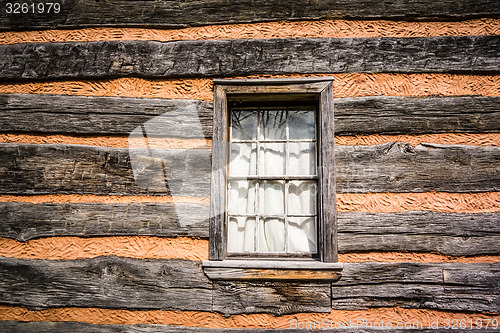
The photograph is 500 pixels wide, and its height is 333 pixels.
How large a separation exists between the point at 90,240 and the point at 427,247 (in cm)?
251

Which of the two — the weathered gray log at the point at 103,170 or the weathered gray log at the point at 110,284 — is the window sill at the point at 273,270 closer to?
the weathered gray log at the point at 110,284

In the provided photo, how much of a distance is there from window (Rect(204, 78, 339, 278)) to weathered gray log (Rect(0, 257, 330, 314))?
0.67 ft

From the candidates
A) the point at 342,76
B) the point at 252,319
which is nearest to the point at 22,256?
the point at 252,319

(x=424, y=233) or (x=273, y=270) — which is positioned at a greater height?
(x=424, y=233)

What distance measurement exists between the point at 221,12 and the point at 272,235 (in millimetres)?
1864

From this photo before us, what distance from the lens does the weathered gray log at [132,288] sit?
210 cm

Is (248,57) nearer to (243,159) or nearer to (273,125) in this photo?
(273,125)

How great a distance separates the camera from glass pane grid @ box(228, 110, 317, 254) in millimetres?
2281

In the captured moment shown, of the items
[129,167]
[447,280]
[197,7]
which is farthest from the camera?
[197,7]

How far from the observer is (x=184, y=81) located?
2330mm

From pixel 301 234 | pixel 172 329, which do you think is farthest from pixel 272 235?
pixel 172 329

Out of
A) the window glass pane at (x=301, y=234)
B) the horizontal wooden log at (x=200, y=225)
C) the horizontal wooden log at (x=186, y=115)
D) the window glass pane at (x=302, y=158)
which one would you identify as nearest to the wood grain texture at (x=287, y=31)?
the horizontal wooden log at (x=186, y=115)

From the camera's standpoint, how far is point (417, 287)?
208 cm

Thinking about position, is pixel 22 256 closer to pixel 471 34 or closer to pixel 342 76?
pixel 342 76
